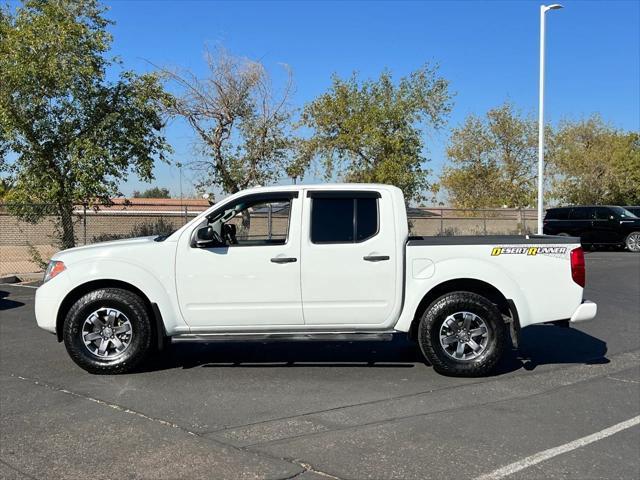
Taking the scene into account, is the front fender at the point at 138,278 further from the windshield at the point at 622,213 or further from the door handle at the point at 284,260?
the windshield at the point at 622,213

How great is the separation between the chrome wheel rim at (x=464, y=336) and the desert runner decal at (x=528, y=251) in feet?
2.26

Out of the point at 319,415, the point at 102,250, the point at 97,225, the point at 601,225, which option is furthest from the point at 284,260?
the point at 601,225

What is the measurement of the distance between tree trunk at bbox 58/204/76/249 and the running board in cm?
1063

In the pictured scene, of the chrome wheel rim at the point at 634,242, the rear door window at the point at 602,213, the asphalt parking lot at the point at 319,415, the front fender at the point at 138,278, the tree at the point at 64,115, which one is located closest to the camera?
the asphalt parking lot at the point at 319,415

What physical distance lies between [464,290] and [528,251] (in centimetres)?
75

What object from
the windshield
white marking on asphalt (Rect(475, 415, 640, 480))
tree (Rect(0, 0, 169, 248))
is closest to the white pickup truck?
white marking on asphalt (Rect(475, 415, 640, 480))

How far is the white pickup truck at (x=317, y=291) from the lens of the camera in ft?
21.1

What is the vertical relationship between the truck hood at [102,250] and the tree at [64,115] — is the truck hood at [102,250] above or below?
below

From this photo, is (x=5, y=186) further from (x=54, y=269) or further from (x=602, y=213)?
(x=602, y=213)

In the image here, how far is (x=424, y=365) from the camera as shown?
6984mm

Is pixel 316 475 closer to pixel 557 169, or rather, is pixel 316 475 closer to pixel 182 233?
pixel 182 233

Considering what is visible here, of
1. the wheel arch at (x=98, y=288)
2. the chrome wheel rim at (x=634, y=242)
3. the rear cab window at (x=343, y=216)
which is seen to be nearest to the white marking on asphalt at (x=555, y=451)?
the rear cab window at (x=343, y=216)

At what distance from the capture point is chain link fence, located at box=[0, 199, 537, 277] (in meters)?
16.1

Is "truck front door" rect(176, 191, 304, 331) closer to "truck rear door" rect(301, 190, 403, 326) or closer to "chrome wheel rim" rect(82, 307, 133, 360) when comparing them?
"truck rear door" rect(301, 190, 403, 326)
